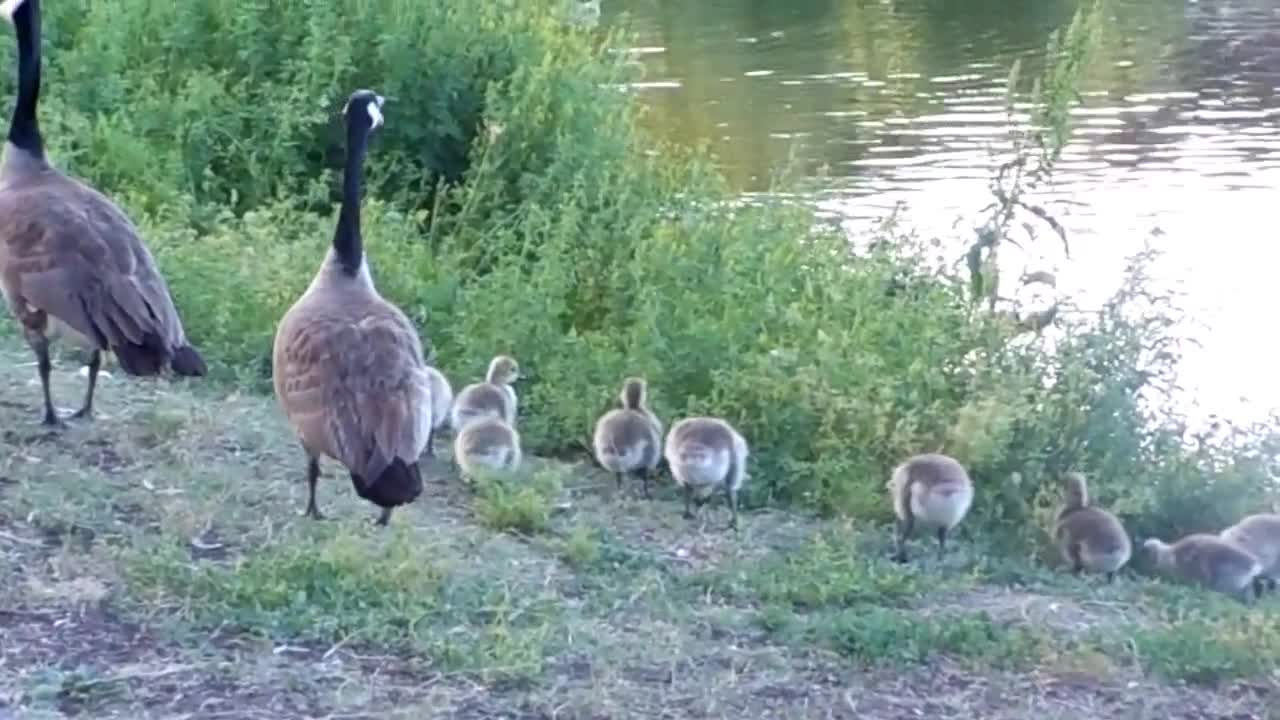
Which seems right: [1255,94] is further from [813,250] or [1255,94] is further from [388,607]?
[388,607]

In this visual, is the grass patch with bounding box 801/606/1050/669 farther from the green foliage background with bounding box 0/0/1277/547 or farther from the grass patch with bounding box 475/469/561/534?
the green foliage background with bounding box 0/0/1277/547

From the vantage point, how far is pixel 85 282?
8.37 metres

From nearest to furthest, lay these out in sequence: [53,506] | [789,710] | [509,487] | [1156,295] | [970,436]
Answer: [789,710]
[53,506]
[509,487]
[970,436]
[1156,295]

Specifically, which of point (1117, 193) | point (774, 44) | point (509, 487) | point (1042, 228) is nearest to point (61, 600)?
point (509, 487)

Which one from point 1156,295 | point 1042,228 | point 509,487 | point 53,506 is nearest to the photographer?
point 53,506

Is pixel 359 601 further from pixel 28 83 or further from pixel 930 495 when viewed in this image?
pixel 28 83


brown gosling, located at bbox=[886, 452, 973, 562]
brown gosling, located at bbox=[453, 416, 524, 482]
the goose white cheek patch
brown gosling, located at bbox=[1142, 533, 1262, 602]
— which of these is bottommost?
brown gosling, located at bbox=[1142, 533, 1262, 602]

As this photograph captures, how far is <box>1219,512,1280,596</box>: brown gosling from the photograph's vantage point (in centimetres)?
883

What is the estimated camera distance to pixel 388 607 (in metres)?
6.95

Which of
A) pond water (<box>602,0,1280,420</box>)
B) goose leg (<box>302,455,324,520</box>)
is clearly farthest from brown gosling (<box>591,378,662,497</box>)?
pond water (<box>602,0,1280,420</box>)

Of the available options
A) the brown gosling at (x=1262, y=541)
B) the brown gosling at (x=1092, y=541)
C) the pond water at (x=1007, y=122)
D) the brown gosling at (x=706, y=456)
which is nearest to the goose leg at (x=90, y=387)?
the brown gosling at (x=706, y=456)

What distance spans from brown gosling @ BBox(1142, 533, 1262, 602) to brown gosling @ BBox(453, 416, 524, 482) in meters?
2.82

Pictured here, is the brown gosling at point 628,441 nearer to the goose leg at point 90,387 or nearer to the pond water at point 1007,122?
the goose leg at point 90,387

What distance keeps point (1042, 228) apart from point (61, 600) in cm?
1082
